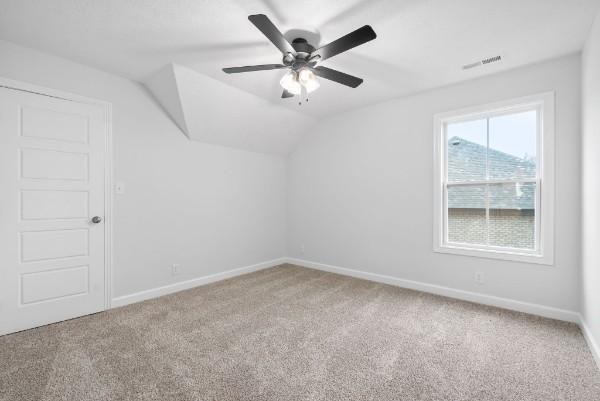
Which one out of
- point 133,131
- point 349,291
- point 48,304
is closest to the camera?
point 48,304

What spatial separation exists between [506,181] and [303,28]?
2.60 metres

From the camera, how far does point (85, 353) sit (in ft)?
6.64

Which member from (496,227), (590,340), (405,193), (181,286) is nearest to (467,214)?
(496,227)

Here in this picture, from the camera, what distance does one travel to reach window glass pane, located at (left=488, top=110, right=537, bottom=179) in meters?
2.82

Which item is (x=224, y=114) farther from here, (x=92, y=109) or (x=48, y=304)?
(x=48, y=304)

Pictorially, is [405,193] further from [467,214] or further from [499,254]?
[499,254]

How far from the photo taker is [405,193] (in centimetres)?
355

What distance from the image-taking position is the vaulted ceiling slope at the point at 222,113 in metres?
2.95

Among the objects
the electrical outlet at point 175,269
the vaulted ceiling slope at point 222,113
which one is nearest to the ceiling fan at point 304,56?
the vaulted ceiling slope at point 222,113

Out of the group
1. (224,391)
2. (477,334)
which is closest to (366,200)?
(477,334)

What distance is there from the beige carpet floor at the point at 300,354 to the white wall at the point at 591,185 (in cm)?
34

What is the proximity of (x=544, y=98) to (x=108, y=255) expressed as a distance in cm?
469

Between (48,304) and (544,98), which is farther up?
(544,98)

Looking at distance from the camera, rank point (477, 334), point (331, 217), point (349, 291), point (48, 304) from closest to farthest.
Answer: point (477, 334), point (48, 304), point (349, 291), point (331, 217)
